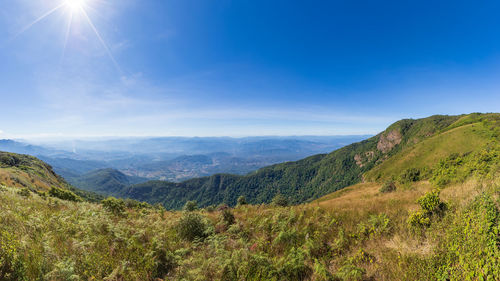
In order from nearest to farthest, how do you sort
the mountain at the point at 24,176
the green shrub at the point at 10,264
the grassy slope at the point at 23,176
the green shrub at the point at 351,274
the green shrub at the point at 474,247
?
the green shrub at the point at 474,247
the green shrub at the point at 10,264
the green shrub at the point at 351,274
the mountain at the point at 24,176
the grassy slope at the point at 23,176

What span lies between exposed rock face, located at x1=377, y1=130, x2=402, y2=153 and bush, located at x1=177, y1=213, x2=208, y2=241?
9157 inches

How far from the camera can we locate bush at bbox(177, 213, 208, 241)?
24.5 ft

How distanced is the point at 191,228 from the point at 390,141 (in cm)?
24278

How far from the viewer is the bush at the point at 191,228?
7.47m

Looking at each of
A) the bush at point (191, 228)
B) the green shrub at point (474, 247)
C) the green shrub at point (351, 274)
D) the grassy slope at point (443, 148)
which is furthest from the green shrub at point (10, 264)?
the grassy slope at point (443, 148)

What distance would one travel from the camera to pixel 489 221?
3.54 m

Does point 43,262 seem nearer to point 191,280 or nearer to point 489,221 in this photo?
point 191,280

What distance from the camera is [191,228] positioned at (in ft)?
25.1

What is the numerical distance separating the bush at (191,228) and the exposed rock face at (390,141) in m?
233

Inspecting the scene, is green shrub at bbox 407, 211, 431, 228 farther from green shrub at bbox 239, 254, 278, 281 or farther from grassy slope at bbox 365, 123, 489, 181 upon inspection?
grassy slope at bbox 365, 123, 489, 181

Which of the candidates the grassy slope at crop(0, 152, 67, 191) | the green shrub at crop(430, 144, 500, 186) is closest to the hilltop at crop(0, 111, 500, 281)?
the green shrub at crop(430, 144, 500, 186)

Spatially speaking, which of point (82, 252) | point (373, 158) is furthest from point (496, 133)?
point (373, 158)

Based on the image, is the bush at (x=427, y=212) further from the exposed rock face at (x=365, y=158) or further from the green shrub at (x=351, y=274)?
the exposed rock face at (x=365, y=158)

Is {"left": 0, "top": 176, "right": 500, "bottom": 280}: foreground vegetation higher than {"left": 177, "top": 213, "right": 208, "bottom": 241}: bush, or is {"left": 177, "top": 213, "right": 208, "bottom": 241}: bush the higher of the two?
{"left": 0, "top": 176, "right": 500, "bottom": 280}: foreground vegetation
